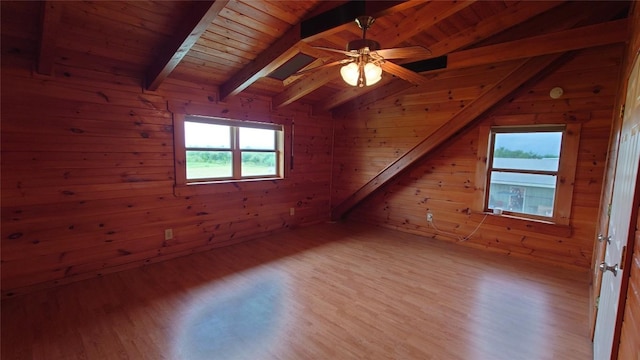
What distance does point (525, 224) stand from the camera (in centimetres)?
363

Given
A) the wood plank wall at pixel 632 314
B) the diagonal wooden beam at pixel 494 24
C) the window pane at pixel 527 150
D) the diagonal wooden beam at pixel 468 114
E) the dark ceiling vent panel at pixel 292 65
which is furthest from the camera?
the window pane at pixel 527 150

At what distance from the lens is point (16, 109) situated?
2379mm

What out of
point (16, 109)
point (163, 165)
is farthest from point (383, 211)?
point (16, 109)

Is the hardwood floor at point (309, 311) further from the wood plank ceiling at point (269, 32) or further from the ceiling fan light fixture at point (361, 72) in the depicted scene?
the wood plank ceiling at point (269, 32)

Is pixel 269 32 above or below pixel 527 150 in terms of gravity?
above

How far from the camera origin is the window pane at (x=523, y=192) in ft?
11.6

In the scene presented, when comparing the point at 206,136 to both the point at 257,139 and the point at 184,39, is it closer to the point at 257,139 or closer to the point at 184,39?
the point at 257,139

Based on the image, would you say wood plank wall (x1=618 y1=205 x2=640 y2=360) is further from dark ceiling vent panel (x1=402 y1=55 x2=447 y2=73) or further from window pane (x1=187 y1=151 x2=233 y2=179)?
window pane (x1=187 y1=151 x2=233 y2=179)

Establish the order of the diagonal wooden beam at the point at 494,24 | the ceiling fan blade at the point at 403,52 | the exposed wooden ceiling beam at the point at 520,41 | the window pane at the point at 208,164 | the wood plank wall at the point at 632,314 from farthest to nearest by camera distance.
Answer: the window pane at the point at 208,164 < the diagonal wooden beam at the point at 494,24 < the exposed wooden ceiling beam at the point at 520,41 < the ceiling fan blade at the point at 403,52 < the wood plank wall at the point at 632,314

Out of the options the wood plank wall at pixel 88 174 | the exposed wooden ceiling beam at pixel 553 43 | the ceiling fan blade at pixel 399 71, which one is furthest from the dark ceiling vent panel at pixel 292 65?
the exposed wooden ceiling beam at pixel 553 43

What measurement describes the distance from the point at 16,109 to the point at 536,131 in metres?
5.46

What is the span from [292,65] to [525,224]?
3.60m

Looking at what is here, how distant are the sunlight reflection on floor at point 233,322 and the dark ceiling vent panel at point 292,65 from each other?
2.43 m

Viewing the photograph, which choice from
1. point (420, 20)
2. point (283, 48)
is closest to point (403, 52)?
point (420, 20)
